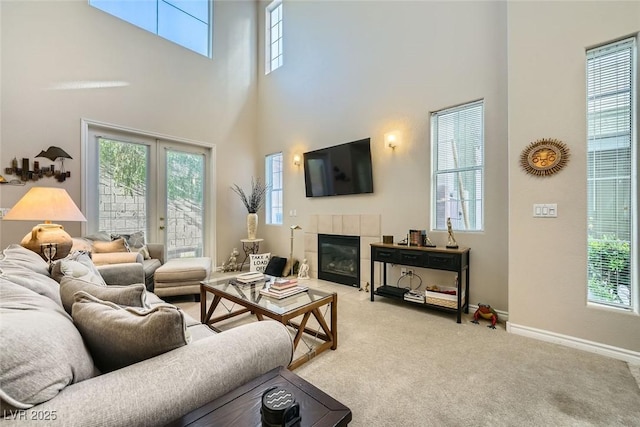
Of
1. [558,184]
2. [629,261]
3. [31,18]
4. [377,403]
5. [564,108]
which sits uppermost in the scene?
[31,18]

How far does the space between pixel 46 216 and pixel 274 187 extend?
3.37m

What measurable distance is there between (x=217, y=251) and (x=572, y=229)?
484cm

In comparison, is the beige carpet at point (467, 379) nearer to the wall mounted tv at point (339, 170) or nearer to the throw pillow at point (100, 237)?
the wall mounted tv at point (339, 170)

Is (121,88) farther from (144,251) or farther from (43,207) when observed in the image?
(144,251)

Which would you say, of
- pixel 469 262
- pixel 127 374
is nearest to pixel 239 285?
pixel 127 374

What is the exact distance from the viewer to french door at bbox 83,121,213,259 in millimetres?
3814

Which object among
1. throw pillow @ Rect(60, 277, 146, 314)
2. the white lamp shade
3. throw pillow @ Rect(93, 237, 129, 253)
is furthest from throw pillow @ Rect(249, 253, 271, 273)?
throw pillow @ Rect(60, 277, 146, 314)

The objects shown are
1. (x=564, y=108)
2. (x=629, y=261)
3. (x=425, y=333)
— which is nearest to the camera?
(x=629, y=261)

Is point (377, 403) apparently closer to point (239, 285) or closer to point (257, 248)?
point (239, 285)

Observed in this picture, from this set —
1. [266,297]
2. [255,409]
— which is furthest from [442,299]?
[255,409]

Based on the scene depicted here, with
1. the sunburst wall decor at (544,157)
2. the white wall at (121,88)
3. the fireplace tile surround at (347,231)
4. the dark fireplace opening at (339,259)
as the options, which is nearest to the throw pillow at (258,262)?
the white wall at (121,88)

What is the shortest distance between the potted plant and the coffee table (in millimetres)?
2375

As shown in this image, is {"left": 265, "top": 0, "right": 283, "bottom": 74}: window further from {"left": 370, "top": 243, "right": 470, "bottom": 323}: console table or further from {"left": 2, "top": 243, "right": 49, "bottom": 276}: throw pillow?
{"left": 2, "top": 243, "right": 49, "bottom": 276}: throw pillow

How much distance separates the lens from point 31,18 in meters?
3.28
